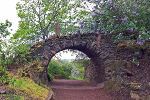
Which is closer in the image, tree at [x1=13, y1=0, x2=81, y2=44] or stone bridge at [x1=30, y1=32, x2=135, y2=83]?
stone bridge at [x1=30, y1=32, x2=135, y2=83]

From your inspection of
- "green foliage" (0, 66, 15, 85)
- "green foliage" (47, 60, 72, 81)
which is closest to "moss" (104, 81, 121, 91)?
"green foliage" (0, 66, 15, 85)

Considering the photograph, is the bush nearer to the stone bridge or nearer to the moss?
the stone bridge

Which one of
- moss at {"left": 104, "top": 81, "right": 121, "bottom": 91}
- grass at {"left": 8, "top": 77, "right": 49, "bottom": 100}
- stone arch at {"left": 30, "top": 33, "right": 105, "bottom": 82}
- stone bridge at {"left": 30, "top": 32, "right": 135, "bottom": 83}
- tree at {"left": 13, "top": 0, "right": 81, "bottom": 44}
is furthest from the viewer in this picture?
tree at {"left": 13, "top": 0, "right": 81, "bottom": 44}

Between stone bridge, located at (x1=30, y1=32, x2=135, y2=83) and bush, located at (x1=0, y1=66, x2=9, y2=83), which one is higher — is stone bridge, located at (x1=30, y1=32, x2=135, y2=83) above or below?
above

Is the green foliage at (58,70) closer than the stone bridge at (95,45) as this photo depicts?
No

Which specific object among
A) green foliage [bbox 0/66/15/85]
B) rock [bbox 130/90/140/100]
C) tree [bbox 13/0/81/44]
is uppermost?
tree [bbox 13/0/81/44]

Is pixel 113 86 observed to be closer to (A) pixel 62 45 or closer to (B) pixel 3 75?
(A) pixel 62 45

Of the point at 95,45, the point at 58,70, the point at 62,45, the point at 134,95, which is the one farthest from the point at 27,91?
the point at 58,70

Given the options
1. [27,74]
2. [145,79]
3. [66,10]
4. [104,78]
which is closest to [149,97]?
[145,79]

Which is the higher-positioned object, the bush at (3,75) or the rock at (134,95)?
the bush at (3,75)

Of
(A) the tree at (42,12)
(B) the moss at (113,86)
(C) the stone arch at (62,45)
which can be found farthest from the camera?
(A) the tree at (42,12)

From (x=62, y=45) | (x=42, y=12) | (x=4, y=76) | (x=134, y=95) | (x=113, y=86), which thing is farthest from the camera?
(x=42, y=12)

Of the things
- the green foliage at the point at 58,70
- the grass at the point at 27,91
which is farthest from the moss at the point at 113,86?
the green foliage at the point at 58,70

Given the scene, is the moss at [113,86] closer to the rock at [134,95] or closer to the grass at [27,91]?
the rock at [134,95]
